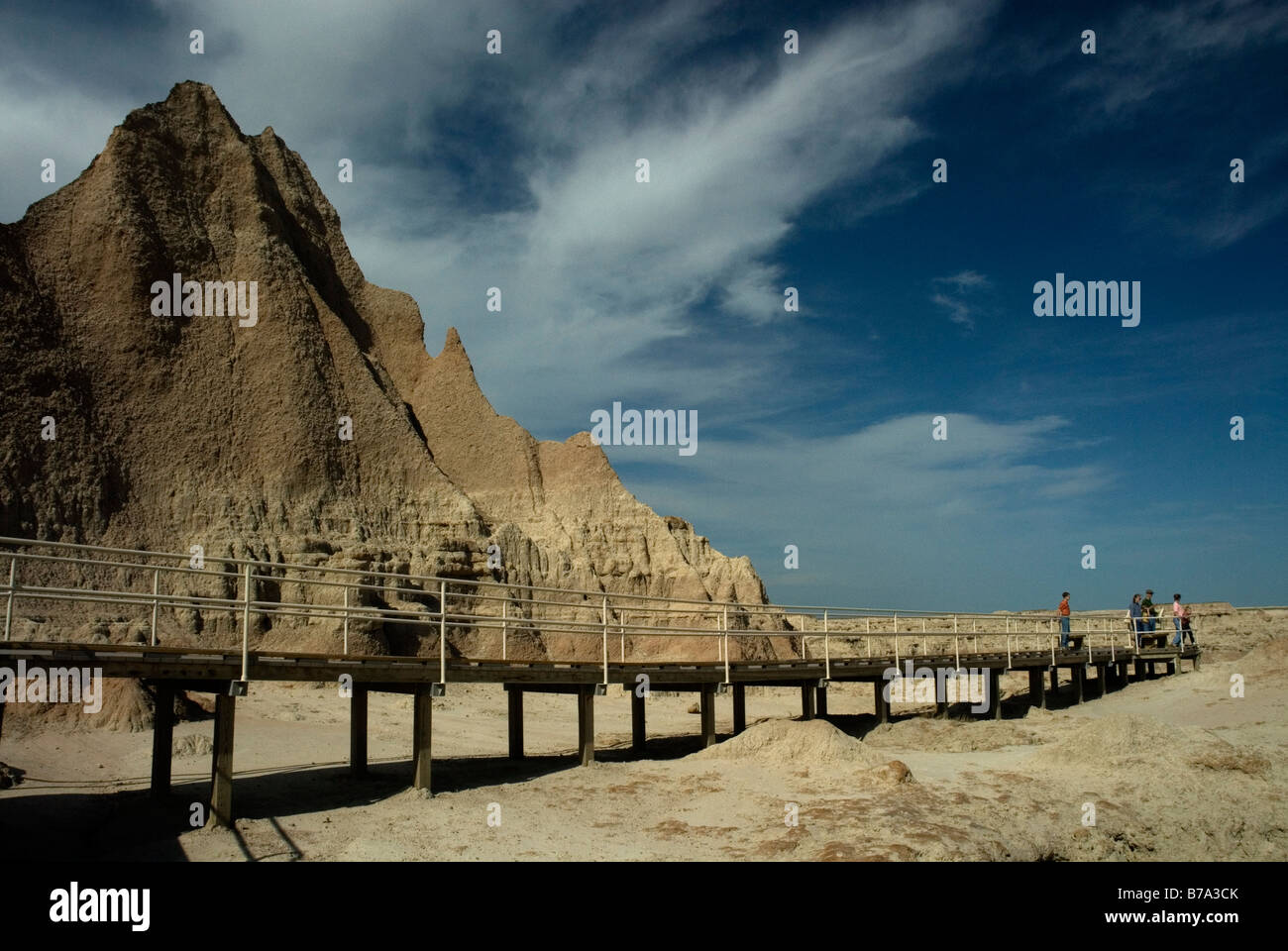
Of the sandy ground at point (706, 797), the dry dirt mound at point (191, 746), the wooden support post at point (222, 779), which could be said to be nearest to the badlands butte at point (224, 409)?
the dry dirt mound at point (191, 746)

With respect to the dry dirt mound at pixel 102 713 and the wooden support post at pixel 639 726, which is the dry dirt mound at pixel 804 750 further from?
the dry dirt mound at pixel 102 713

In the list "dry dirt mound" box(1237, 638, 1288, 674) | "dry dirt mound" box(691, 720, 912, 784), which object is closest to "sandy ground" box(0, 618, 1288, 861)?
"dry dirt mound" box(691, 720, 912, 784)

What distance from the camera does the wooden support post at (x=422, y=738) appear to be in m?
13.0

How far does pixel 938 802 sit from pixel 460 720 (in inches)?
564

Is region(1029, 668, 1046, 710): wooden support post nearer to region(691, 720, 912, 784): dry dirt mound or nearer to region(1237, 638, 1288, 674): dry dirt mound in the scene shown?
region(1237, 638, 1288, 674): dry dirt mound

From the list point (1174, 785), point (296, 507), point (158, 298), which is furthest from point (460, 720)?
point (158, 298)

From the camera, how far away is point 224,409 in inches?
1314

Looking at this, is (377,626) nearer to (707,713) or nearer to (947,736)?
(707,713)

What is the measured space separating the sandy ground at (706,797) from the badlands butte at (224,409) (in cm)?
941

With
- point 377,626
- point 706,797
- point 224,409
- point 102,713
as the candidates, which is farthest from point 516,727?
point 224,409

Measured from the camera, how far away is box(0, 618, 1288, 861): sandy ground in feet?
34.6

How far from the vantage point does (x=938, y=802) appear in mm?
12156

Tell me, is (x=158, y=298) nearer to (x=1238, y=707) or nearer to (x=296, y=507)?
(x=296, y=507)

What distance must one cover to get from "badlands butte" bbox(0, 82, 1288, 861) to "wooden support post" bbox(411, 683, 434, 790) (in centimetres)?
61
